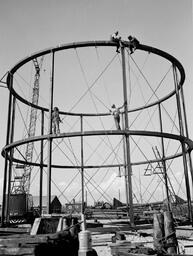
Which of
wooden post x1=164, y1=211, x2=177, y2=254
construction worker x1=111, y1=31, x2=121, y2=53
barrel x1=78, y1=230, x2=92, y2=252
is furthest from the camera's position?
construction worker x1=111, y1=31, x2=121, y2=53

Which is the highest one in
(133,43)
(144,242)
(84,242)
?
(133,43)

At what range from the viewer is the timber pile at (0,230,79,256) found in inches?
280

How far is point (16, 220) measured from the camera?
2733 centimetres

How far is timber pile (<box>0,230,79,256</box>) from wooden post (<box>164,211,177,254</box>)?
297cm

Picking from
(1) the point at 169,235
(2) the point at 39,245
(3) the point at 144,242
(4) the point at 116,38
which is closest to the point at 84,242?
(2) the point at 39,245

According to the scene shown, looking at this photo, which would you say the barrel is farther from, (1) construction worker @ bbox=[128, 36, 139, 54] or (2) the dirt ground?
(1) construction worker @ bbox=[128, 36, 139, 54]

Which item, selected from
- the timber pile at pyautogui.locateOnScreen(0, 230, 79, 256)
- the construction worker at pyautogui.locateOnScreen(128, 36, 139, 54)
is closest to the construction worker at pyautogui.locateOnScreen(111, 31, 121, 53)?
the construction worker at pyautogui.locateOnScreen(128, 36, 139, 54)

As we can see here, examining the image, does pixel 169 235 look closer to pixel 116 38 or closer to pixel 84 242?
pixel 84 242

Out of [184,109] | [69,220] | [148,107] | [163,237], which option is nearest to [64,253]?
[69,220]

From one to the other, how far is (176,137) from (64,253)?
9639mm

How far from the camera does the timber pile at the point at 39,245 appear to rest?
712cm

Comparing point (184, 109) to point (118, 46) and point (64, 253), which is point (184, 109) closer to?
point (118, 46)

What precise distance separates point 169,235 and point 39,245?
4.16 metres

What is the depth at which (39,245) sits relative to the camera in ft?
24.0
